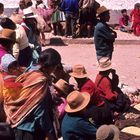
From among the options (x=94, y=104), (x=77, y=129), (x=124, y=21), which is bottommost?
(x=124, y=21)

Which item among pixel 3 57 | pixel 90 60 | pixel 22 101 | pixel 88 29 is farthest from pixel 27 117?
pixel 88 29

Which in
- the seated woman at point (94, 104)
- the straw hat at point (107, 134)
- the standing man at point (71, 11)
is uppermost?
the straw hat at point (107, 134)

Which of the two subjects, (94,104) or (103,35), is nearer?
(94,104)

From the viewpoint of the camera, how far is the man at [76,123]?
6.02 metres

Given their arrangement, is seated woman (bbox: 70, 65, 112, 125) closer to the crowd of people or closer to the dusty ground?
the crowd of people

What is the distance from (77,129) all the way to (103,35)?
3.86 meters

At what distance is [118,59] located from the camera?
→ 1379cm

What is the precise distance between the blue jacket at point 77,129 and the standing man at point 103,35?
3.69 m

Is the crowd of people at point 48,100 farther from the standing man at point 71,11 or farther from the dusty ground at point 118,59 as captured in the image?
the standing man at point 71,11

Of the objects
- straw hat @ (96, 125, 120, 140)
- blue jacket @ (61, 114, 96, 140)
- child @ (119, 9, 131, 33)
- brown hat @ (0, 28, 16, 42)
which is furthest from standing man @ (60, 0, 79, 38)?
straw hat @ (96, 125, 120, 140)

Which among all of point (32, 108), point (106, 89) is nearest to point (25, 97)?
point (32, 108)

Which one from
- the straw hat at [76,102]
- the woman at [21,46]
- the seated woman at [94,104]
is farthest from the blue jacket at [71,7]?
the straw hat at [76,102]

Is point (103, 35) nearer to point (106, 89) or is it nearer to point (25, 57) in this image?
point (25, 57)

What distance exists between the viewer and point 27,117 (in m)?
5.60
